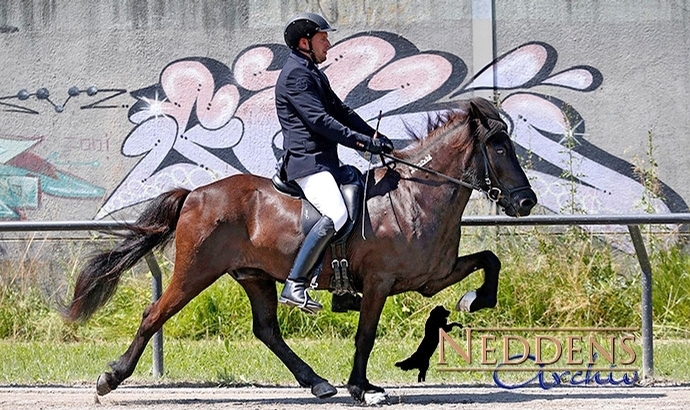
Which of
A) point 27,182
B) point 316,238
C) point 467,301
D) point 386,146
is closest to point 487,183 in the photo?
point 386,146

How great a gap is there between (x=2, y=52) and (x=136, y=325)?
5.17 metres

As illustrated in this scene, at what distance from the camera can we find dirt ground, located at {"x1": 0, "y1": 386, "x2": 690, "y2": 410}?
8039 millimetres

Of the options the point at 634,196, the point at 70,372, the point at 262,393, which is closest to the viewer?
the point at 262,393

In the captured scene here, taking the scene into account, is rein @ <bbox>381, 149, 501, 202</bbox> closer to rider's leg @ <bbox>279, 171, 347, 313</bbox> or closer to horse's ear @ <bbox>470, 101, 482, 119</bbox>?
horse's ear @ <bbox>470, 101, 482, 119</bbox>

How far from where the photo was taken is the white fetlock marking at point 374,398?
8062 mm

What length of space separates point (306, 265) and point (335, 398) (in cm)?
119

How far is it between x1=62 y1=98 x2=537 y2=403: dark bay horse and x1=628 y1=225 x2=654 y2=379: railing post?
130 centimetres

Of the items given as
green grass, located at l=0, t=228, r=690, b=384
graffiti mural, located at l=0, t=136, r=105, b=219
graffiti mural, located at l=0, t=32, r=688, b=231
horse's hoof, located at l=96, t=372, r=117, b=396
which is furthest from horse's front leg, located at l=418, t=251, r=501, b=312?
graffiti mural, located at l=0, t=136, r=105, b=219

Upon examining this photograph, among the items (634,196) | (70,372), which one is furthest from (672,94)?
(70,372)

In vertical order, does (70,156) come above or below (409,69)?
below

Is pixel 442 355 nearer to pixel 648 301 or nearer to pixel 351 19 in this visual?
pixel 648 301

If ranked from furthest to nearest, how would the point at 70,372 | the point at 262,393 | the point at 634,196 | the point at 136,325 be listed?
the point at 634,196 < the point at 136,325 < the point at 70,372 < the point at 262,393

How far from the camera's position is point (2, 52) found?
15.6 m

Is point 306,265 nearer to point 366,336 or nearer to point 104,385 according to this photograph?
point 366,336
